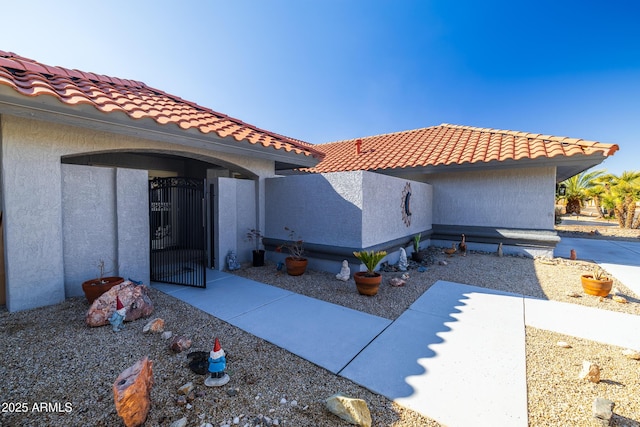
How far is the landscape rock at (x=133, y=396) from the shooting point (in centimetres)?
225

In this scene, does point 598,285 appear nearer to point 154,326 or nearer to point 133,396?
point 133,396

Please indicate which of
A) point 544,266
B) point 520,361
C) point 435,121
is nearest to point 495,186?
point 544,266

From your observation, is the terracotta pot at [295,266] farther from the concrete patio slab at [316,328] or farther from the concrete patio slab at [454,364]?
the concrete patio slab at [454,364]

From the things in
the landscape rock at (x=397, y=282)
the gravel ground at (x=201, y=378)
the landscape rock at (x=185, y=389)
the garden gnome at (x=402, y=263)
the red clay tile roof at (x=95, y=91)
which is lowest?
the gravel ground at (x=201, y=378)

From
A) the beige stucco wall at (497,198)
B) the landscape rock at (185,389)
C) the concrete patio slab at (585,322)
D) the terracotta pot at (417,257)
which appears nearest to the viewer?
the landscape rock at (185,389)

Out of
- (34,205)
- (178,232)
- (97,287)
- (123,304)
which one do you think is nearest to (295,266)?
(123,304)

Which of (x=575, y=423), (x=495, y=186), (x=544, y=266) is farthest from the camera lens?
(x=495, y=186)

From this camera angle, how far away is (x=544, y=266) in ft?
27.9

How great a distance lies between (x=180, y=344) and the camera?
3598mm

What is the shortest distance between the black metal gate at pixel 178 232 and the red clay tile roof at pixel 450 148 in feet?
22.4

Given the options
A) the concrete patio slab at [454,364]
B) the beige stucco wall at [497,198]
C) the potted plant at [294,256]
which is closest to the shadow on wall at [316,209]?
the potted plant at [294,256]

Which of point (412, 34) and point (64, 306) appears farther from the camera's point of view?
point (412, 34)

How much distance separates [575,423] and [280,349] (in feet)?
10.3

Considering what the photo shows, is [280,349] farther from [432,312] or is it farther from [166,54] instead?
[166,54]
